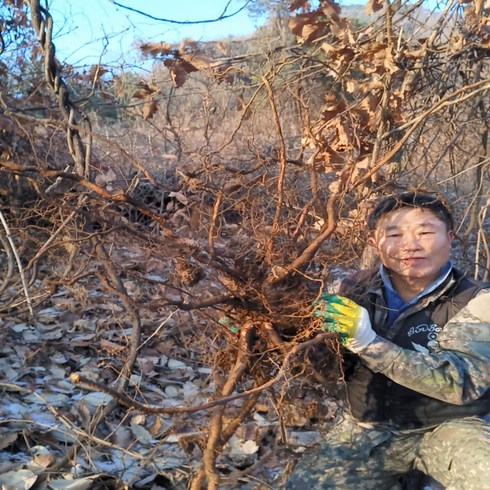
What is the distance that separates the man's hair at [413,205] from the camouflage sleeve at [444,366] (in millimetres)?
494

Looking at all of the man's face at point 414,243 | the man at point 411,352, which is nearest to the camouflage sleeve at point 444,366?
the man at point 411,352

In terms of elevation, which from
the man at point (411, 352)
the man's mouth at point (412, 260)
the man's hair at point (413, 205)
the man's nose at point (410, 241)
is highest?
the man's hair at point (413, 205)

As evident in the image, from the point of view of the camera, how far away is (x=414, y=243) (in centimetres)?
245

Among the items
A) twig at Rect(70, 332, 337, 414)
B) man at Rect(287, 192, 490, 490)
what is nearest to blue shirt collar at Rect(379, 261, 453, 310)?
man at Rect(287, 192, 490, 490)

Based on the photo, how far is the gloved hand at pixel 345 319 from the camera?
212 centimetres

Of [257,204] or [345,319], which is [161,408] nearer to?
[345,319]

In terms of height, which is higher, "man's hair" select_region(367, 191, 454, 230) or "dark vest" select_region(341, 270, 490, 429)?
"man's hair" select_region(367, 191, 454, 230)

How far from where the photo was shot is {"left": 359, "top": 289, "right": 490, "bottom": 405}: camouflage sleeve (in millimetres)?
2148

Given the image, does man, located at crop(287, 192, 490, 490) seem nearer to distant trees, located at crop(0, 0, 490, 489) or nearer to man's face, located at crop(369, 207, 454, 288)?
man's face, located at crop(369, 207, 454, 288)

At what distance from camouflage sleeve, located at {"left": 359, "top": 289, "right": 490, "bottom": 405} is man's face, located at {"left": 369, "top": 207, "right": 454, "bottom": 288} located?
329mm

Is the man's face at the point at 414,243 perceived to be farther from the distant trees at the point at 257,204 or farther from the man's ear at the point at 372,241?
the distant trees at the point at 257,204

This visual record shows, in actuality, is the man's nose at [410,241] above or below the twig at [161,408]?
above

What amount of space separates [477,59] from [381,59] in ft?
2.63

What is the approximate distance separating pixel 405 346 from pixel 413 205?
548 millimetres
